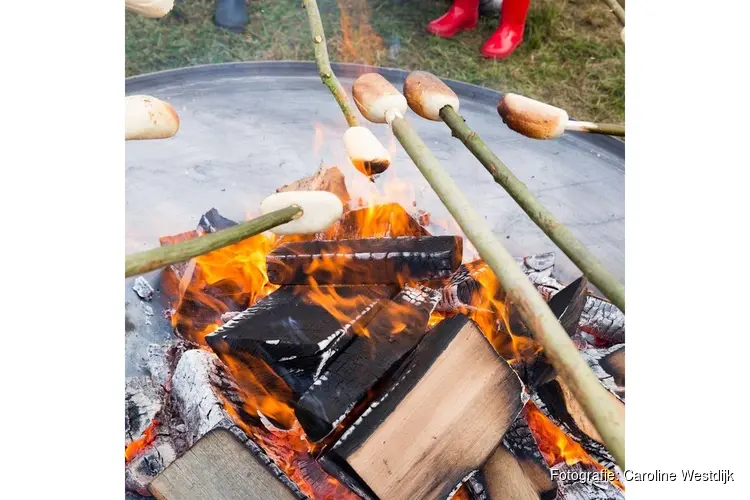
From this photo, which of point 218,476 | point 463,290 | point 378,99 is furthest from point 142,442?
point 378,99

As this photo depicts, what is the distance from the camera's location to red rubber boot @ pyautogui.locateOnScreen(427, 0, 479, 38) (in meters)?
1.08

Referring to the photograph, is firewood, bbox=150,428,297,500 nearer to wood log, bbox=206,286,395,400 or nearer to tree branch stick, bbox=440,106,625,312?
wood log, bbox=206,286,395,400

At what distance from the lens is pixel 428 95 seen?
98 cm

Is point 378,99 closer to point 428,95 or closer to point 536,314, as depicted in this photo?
point 428,95

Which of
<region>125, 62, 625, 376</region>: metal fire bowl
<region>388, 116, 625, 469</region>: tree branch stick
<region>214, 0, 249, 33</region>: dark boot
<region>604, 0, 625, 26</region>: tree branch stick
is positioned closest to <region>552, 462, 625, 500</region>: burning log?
<region>388, 116, 625, 469</region>: tree branch stick

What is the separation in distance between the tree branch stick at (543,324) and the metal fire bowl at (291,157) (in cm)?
17

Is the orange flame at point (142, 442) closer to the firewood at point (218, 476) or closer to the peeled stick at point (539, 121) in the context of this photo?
the firewood at point (218, 476)

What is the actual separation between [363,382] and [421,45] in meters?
0.63

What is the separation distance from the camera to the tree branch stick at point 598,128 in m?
0.96

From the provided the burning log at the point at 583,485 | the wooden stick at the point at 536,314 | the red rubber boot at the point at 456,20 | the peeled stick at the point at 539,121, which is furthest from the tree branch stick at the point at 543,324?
the red rubber boot at the point at 456,20
